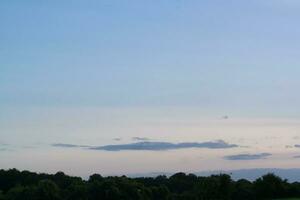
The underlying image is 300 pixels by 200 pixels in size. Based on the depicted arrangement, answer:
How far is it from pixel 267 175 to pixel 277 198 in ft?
16.1

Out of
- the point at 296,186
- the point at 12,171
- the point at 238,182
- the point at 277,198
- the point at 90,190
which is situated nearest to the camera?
the point at 277,198

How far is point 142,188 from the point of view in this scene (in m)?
114

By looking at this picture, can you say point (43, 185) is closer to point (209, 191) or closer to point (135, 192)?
point (135, 192)

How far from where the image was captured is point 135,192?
4353 inches

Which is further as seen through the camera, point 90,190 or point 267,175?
point 90,190

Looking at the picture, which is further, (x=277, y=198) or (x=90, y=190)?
(x=90, y=190)

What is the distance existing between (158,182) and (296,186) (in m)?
67.9

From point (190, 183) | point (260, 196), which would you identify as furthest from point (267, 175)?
point (190, 183)

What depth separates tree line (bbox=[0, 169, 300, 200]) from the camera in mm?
74606

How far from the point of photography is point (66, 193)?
11256cm

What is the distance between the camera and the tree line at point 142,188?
7461 centimetres

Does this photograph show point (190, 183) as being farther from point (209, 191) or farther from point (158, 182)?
point (209, 191)

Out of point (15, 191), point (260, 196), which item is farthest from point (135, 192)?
point (260, 196)

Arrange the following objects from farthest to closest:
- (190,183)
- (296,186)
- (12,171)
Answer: (12,171)
(190,183)
(296,186)
